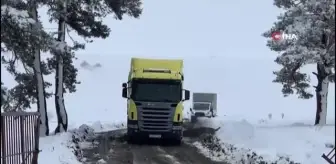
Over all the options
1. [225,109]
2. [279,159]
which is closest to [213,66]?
[225,109]

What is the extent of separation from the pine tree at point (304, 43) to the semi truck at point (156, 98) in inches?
268

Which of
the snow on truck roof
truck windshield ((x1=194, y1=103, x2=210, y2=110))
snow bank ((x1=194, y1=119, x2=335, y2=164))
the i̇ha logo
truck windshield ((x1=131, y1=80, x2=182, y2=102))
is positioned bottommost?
snow bank ((x1=194, y1=119, x2=335, y2=164))

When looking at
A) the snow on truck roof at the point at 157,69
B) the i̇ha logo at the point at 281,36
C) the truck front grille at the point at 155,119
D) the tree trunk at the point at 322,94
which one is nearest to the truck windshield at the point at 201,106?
the tree trunk at the point at 322,94

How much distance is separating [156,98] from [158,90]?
36 cm

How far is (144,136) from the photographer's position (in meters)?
26.8

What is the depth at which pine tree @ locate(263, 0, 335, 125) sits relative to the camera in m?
28.9

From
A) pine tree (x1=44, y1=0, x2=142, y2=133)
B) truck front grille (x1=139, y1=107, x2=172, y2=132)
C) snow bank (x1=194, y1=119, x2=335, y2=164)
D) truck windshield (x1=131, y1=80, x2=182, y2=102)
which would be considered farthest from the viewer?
pine tree (x1=44, y1=0, x2=142, y2=133)

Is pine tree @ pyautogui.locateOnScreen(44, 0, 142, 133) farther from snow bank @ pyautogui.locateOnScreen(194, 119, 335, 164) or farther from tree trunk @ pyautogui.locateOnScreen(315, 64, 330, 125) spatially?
tree trunk @ pyautogui.locateOnScreen(315, 64, 330, 125)

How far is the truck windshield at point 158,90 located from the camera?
25828 mm

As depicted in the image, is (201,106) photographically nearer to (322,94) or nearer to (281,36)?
(322,94)

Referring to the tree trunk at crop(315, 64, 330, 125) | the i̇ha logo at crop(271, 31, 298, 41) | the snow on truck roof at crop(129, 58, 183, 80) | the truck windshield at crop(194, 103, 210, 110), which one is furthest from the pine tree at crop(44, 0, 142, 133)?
the truck windshield at crop(194, 103, 210, 110)

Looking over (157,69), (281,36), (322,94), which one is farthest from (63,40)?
(322,94)

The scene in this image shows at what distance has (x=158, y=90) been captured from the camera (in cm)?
2586

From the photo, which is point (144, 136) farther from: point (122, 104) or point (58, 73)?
point (122, 104)
